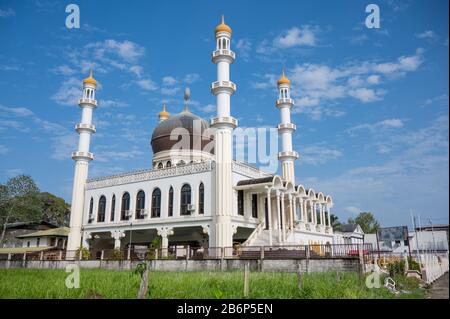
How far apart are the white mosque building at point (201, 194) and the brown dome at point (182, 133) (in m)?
0.09

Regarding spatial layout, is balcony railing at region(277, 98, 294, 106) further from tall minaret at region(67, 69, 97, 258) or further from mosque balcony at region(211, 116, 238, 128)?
tall minaret at region(67, 69, 97, 258)

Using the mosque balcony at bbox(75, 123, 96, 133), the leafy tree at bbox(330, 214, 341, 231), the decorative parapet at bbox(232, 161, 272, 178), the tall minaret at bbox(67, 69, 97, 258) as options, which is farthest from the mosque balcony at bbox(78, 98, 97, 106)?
the leafy tree at bbox(330, 214, 341, 231)

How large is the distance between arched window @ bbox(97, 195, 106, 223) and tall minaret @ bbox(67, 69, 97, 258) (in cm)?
173

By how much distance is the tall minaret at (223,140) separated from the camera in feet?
84.6

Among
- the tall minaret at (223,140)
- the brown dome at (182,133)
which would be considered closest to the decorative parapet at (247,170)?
the tall minaret at (223,140)

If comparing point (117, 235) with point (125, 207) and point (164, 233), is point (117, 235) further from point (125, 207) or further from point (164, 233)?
point (164, 233)

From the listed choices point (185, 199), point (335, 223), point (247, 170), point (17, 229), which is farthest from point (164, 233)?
point (335, 223)

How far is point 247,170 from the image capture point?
29.6 m

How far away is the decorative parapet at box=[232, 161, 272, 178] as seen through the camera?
28266 millimetres

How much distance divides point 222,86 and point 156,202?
10.5m

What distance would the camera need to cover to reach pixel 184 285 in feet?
41.7

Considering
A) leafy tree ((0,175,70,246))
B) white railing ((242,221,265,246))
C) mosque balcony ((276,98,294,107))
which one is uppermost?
mosque balcony ((276,98,294,107))
